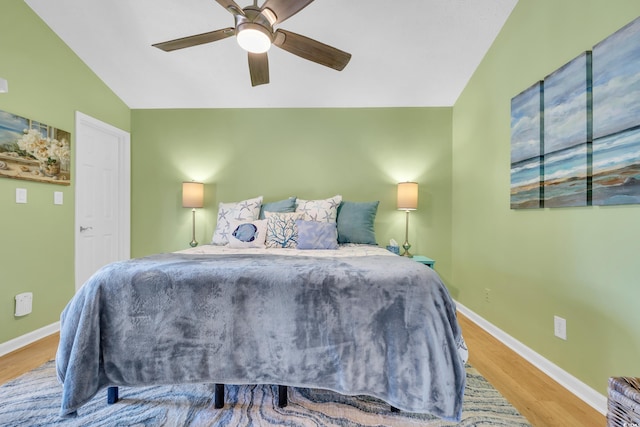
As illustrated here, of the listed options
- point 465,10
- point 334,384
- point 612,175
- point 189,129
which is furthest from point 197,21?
point 612,175

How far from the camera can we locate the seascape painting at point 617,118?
1.27 m

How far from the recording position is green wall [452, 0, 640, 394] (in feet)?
4.50

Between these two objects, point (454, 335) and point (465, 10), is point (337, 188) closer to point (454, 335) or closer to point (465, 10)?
point (465, 10)

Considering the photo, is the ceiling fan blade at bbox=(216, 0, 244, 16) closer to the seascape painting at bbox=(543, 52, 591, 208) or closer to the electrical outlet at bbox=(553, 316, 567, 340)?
the seascape painting at bbox=(543, 52, 591, 208)

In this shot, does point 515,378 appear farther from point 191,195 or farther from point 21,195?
point 21,195

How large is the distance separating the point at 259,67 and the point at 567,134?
206cm

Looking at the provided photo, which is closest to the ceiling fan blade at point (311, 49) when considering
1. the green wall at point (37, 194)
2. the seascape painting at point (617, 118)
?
the seascape painting at point (617, 118)

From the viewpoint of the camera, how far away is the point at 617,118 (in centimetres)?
134

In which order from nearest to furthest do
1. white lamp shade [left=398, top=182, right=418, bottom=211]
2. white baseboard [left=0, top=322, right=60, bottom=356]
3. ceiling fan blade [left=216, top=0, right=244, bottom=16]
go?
ceiling fan blade [left=216, top=0, right=244, bottom=16]
white baseboard [left=0, top=322, right=60, bottom=356]
white lamp shade [left=398, top=182, right=418, bottom=211]

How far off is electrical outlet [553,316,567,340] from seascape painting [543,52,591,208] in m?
0.72

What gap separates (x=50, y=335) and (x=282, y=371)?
2.35 m

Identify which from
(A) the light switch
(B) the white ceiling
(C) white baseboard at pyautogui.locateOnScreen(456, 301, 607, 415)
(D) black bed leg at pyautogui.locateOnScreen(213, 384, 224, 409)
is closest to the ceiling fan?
(B) the white ceiling

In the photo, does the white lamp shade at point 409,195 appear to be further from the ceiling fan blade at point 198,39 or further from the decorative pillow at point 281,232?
the ceiling fan blade at point 198,39

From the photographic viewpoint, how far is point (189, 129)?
3246 millimetres
